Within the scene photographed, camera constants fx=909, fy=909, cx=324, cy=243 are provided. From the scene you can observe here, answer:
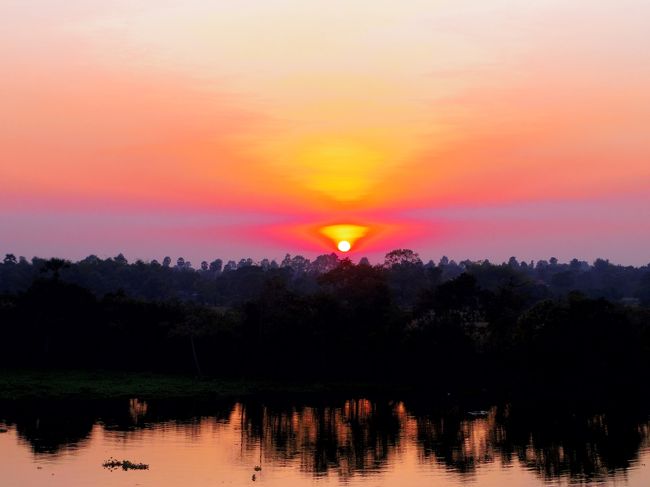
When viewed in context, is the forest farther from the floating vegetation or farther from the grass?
the floating vegetation

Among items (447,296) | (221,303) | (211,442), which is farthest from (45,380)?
(221,303)

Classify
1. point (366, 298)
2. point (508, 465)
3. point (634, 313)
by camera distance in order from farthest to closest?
point (366, 298)
point (634, 313)
point (508, 465)

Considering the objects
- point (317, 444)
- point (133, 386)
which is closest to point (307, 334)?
point (133, 386)

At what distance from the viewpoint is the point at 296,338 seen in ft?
274

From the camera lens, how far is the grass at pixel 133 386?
68500 millimetres

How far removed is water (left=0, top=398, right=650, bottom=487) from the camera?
39750 mm

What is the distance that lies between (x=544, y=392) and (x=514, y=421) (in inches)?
609

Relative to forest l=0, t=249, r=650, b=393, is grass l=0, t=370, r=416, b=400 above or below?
below

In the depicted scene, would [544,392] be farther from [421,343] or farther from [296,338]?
[296,338]

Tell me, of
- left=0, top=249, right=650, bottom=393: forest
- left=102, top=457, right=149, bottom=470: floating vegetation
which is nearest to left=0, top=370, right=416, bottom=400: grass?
left=0, top=249, right=650, bottom=393: forest

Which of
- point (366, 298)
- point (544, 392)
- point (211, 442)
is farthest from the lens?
point (366, 298)

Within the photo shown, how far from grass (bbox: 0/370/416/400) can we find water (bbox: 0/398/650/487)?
415 cm

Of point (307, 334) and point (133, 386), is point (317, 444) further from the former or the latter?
point (307, 334)

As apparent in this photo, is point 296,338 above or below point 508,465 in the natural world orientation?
above
